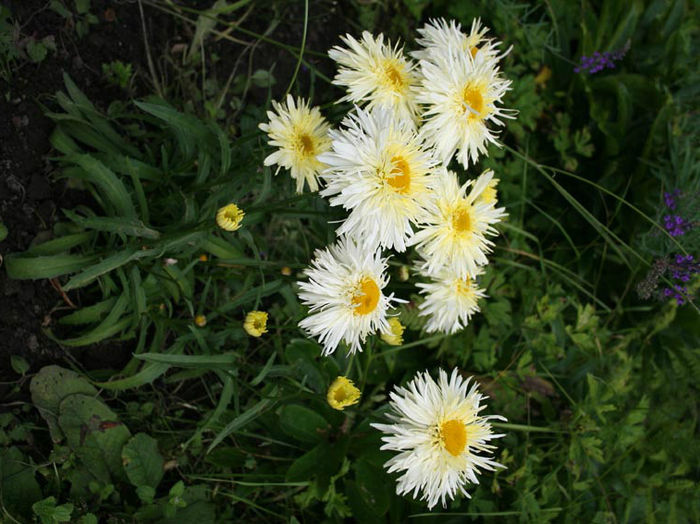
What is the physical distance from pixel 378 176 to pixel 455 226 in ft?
1.07

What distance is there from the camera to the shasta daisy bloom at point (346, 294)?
1552 mm

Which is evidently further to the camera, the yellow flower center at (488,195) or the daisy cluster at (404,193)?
the yellow flower center at (488,195)

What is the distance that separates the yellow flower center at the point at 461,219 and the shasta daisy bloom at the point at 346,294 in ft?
0.81

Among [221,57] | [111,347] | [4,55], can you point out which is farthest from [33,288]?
[221,57]

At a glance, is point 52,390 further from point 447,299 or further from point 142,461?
point 447,299

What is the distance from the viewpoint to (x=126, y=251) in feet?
5.24

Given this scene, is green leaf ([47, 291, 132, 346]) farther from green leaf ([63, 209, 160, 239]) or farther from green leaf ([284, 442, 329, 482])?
green leaf ([284, 442, 329, 482])

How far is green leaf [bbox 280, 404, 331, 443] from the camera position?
2.05 meters

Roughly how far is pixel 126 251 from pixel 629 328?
2.27 meters

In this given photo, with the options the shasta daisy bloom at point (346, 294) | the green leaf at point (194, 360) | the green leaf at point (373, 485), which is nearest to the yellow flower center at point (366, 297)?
the shasta daisy bloom at point (346, 294)

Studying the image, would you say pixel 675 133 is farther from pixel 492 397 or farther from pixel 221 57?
pixel 221 57

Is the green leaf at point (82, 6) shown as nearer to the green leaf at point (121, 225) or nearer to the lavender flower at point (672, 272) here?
the green leaf at point (121, 225)

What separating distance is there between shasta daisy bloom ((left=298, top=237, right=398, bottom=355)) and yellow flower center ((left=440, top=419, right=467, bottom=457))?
1.08 ft

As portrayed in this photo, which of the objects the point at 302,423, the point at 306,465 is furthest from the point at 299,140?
the point at 306,465
